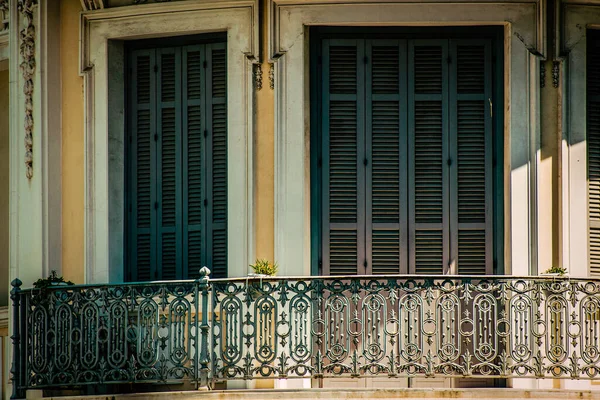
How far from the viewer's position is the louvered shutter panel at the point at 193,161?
60.7ft

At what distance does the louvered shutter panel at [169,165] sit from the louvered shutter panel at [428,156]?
7.99ft

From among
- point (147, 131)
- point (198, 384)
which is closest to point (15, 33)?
point (147, 131)

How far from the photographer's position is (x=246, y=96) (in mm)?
18281

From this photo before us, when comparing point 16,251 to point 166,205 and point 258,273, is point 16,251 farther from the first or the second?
point 258,273

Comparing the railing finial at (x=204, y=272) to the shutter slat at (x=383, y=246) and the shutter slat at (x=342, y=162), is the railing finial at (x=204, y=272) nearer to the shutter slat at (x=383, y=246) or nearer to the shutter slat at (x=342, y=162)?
the shutter slat at (x=342, y=162)

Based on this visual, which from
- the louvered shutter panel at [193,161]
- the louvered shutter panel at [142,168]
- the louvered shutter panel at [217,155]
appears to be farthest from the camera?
the louvered shutter panel at [142,168]

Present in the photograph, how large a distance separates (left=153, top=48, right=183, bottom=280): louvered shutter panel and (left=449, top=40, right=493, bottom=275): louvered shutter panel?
9.32ft

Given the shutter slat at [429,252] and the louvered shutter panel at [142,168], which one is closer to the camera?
the shutter slat at [429,252]

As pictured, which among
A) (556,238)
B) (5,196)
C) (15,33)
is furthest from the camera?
(5,196)

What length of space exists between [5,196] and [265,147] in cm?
425

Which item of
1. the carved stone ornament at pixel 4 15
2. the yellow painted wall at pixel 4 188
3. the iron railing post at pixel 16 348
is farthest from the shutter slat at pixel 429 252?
the yellow painted wall at pixel 4 188

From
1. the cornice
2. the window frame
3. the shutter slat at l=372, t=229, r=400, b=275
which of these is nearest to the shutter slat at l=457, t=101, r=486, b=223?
the window frame

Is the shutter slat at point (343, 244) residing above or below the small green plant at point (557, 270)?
above

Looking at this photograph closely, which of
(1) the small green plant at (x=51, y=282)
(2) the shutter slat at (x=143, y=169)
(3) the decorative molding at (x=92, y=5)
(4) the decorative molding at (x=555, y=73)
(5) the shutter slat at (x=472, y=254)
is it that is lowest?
(1) the small green plant at (x=51, y=282)
